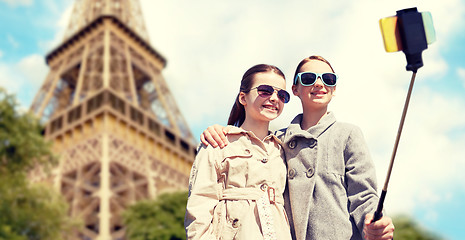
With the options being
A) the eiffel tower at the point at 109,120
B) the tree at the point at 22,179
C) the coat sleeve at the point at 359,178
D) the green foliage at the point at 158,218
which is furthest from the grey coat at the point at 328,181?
the eiffel tower at the point at 109,120

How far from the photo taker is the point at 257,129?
123 inches

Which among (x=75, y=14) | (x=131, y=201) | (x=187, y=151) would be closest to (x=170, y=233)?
(x=131, y=201)

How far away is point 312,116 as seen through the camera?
3.17m

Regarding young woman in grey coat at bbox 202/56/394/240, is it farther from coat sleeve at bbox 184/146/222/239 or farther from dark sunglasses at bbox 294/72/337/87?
coat sleeve at bbox 184/146/222/239

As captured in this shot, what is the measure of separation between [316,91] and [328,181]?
602 millimetres

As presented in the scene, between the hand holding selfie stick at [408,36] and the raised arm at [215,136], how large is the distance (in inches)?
44.6

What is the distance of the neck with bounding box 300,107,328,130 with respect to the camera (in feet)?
10.4

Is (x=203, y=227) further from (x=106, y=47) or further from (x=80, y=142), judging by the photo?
(x=106, y=47)

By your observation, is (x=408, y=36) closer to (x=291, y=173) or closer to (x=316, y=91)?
(x=316, y=91)

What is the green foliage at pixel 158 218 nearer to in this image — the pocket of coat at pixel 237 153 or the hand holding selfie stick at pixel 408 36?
the pocket of coat at pixel 237 153

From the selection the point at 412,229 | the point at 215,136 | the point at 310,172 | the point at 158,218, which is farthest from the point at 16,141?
the point at 412,229

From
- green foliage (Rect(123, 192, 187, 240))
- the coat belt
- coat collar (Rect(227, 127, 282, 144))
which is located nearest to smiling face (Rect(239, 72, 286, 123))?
coat collar (Rect(227, 127, 282, 144))

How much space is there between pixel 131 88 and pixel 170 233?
14.2 metres

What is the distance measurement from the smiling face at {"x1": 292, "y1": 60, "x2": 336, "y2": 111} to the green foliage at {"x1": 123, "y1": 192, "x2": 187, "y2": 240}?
1599cm
